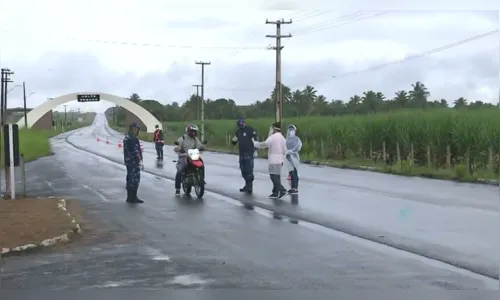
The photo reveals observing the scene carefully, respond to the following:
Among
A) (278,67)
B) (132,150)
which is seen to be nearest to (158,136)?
(278,67)

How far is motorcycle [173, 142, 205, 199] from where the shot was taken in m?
15.6

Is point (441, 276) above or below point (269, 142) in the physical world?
below

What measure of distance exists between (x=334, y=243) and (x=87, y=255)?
3.21 metres

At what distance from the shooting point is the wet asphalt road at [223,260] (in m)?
6.88

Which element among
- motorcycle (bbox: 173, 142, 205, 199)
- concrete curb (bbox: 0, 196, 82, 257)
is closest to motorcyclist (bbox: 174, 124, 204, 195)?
motorcycle (bbox: 173, 142, 205, 199)

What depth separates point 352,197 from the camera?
1550 cm

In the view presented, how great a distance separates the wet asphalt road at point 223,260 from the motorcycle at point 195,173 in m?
2.86

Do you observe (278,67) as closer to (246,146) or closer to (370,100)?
(246,146)

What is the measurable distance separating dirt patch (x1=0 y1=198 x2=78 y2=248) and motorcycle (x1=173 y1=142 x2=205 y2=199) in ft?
9.50

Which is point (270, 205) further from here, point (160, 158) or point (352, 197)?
point (160, 158)

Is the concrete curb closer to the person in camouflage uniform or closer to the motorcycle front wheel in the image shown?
the person in camouflage uniform

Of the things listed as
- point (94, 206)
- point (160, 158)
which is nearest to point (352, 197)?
point (94, 206)

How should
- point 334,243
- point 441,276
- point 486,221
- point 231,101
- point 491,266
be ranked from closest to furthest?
point 441,276
point 491,266
point 334,243
point 486,221
point 231,101

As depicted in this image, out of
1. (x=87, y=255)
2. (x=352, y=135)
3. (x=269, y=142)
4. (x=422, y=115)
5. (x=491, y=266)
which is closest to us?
(x=491, y=266)
